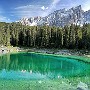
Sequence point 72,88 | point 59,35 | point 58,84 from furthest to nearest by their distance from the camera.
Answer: point 59,35
point 58,84
point 72,88

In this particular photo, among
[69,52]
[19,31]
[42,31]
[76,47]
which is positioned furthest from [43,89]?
[19,31]

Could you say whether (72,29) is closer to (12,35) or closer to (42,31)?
(42,31)

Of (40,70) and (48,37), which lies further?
(48,37)

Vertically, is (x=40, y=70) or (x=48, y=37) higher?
(x=48, y=37)

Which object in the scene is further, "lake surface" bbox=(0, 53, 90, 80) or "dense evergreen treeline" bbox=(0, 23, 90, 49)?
"dense evergreen treeline" bbox=(0, 23, 90, 49)

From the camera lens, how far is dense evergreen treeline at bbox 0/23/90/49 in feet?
404

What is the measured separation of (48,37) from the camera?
459 ft

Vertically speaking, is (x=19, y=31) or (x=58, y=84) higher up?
(x=19, y=31)

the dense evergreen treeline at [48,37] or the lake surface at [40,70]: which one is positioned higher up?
the dense evergreen treeline at [48,37]

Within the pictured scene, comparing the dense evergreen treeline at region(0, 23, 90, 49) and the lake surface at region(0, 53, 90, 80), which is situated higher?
the dense evergreen treeline at region(0, 23, 90, 49)

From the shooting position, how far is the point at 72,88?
3450 centimetres

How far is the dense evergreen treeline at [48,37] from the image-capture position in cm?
12316

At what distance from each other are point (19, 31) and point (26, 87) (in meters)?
132

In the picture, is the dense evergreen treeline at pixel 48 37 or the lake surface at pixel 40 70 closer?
the lake surface at pixel 40 70
